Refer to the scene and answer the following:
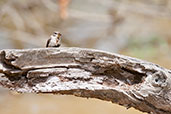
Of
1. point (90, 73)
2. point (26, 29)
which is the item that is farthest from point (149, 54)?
point (90, 73)

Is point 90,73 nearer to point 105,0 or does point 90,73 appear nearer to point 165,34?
point 105,0

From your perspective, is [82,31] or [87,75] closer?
[87,75]

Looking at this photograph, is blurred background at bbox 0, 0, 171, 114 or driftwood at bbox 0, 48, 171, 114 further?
blurred background at bbox 0, 0, 171, 114

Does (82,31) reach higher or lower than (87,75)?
higher

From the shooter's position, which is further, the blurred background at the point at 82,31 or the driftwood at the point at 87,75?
the blurred background at the point at 82,31

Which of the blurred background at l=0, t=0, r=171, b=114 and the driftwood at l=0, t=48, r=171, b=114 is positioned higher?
the blurred background at l=0, t=0, r=171, b=114
